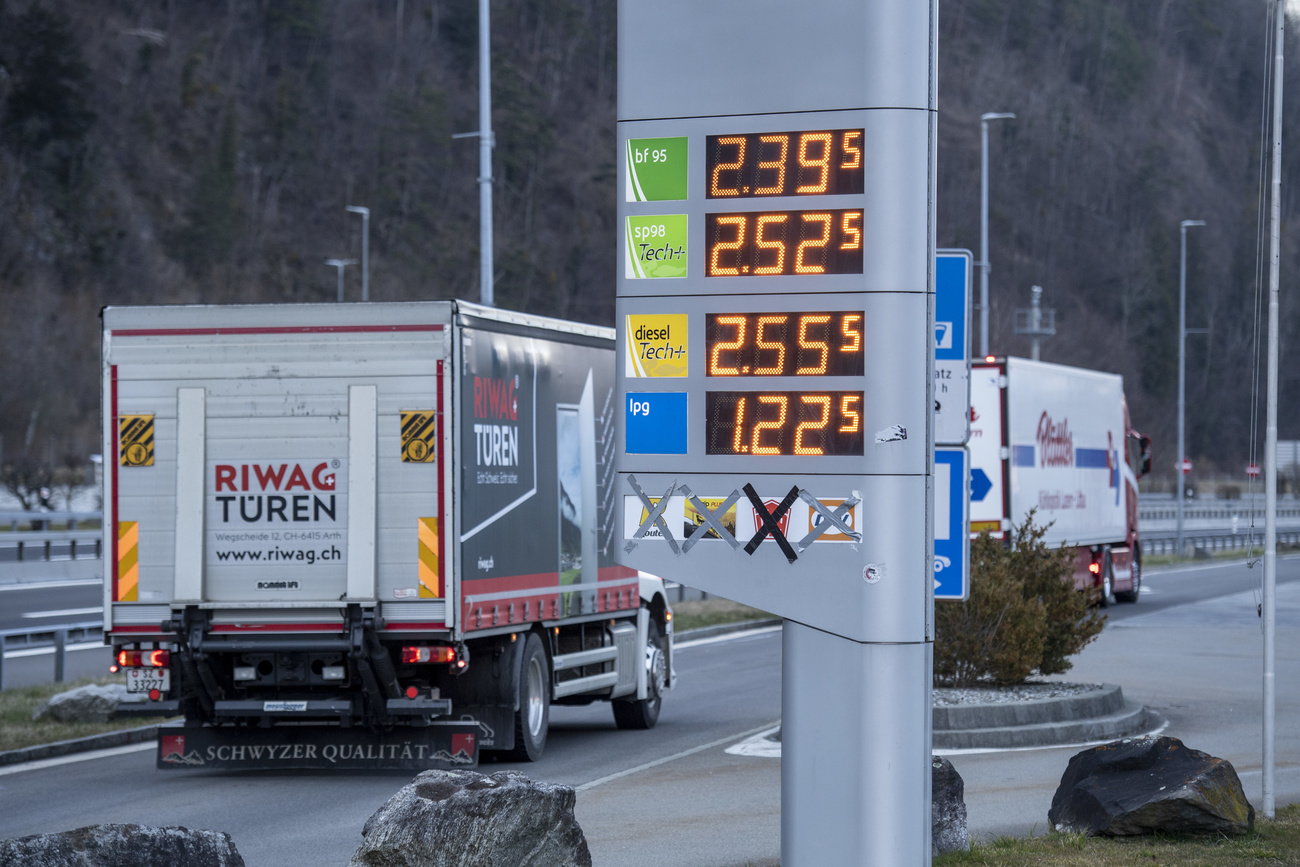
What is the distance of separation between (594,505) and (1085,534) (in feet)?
55.6

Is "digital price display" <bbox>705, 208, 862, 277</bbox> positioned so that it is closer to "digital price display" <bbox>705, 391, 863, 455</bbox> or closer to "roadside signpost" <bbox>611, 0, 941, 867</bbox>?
"roadside signpost" <bbox>611, 0, 941, 867</bbox>

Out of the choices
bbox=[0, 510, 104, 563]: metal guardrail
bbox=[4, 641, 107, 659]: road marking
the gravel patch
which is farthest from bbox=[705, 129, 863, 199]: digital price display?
bbox=[0, 510, 104, 563]: metal guardrail

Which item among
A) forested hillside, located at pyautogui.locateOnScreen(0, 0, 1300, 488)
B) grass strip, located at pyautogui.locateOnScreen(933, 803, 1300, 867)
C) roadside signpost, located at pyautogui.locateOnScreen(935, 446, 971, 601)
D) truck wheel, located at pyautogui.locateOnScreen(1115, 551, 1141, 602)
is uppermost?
forested hillside, located at pyautogui.locateOnScreen(0, 0, 1300, 488)

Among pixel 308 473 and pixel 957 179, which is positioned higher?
pixel 957 179

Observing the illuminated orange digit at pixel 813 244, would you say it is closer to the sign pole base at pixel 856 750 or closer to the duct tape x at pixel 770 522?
the duct tape x at pixel 770 522

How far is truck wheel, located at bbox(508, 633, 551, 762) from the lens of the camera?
13312mm

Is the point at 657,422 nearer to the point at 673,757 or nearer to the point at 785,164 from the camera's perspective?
the point at 785,164

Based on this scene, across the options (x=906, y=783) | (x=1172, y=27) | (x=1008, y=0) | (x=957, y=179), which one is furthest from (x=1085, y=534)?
(x=1172, y=27)

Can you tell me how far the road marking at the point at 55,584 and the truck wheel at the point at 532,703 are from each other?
21.4 meters

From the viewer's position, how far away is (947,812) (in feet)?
28.9

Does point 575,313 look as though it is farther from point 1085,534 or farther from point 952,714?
point 952,714

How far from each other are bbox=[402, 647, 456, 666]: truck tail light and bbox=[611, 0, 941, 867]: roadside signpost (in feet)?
17.2

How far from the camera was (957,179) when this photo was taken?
388ft

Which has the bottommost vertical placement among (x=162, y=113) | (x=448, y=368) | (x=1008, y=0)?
(x=448, y=368)
